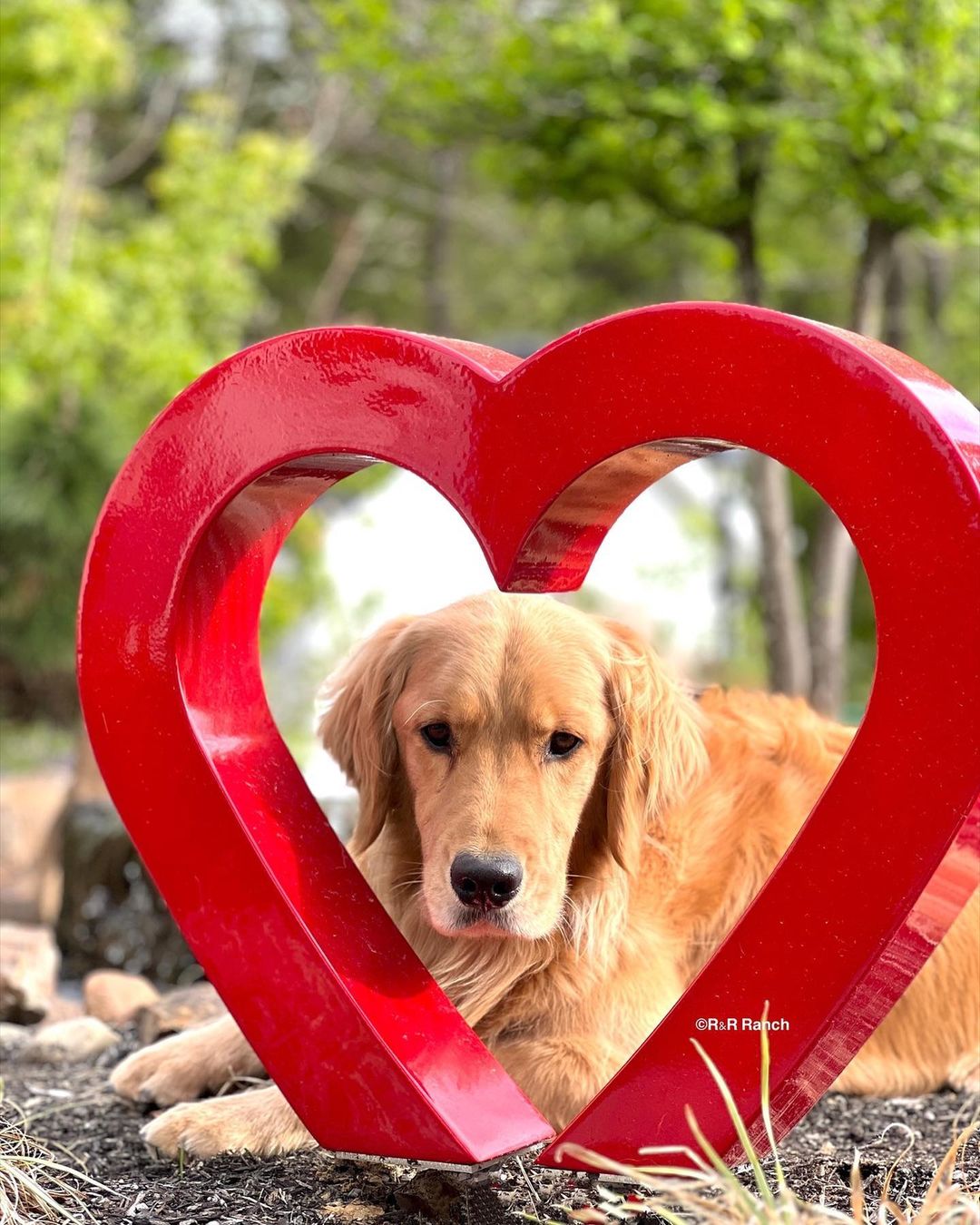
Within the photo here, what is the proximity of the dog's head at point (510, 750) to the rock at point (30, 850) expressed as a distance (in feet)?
15.8

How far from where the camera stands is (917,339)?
824 inches

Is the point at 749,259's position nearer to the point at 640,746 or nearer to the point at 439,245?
the point at 640,746

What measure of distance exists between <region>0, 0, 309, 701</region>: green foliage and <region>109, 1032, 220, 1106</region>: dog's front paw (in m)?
8.16

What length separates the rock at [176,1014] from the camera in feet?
13.9

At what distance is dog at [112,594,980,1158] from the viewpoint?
2.97m

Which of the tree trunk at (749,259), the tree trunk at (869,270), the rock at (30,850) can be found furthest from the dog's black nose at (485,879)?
the tree trunk at (749,259)

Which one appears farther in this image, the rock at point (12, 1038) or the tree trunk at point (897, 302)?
the tree trunk at point (897, 302)

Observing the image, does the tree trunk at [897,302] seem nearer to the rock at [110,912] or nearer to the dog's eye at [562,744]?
the rock at [110,912]

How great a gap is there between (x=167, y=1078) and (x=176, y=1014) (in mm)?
708

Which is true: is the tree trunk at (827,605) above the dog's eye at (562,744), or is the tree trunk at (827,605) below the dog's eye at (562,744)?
below

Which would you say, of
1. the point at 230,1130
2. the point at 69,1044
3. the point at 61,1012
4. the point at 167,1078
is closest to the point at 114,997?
the point at 61,1012

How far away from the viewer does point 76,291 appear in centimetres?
1323

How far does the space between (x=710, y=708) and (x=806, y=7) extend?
4.37 metres

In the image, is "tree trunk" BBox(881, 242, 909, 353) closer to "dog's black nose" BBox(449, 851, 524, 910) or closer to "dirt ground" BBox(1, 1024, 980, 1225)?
"dirt ground" BBox(1, 1024, 980, 1225)
